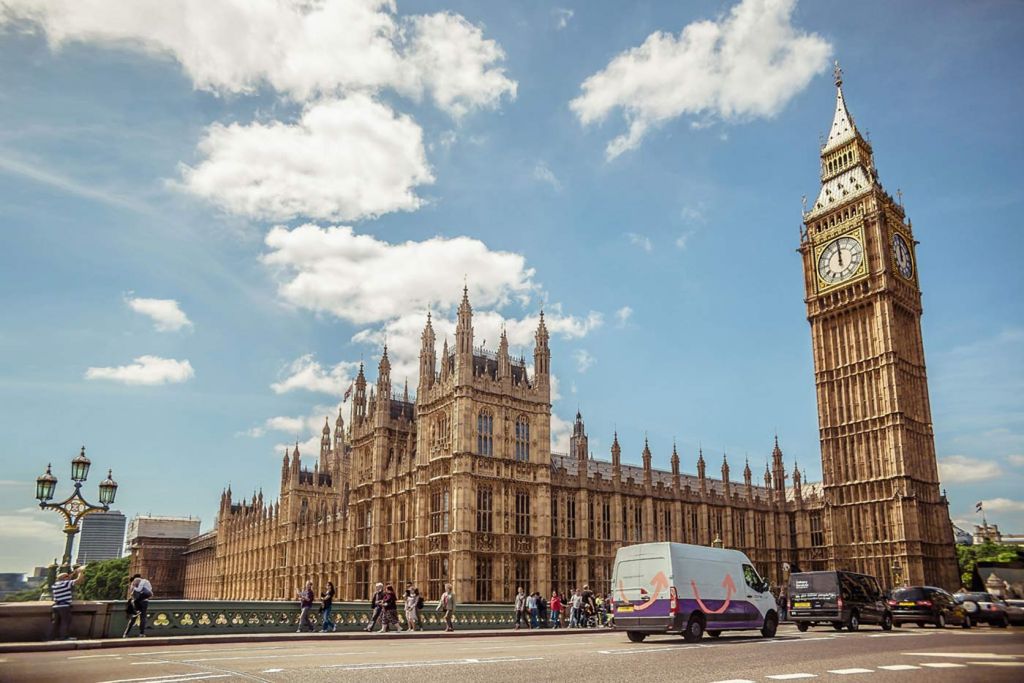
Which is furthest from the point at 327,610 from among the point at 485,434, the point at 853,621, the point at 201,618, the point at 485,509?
the point at 485,434

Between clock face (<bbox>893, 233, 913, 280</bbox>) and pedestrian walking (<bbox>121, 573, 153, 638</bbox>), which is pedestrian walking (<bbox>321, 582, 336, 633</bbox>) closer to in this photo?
pedestrian walking (<bbox>121, 573, 153, 638</bbox>)

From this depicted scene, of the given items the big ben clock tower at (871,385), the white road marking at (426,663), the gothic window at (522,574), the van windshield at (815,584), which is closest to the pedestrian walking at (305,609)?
the white road marking at (426,663)

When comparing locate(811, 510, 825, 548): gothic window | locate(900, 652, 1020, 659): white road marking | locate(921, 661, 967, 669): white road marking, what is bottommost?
locate(900, 652, 1020, 659): white road marking

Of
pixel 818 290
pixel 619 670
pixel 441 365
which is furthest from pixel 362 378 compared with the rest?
pixel 619 670

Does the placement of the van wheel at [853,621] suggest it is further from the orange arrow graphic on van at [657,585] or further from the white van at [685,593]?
the orange arrow graphic on van at [657,585]

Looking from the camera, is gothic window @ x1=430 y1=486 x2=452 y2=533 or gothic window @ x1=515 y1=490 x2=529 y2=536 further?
gothic window @ x1=515 y1=490 x2=529 y2=536

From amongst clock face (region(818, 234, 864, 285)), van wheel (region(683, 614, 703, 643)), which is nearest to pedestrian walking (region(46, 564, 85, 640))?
van wheel (region(683, 614, 703, 643))

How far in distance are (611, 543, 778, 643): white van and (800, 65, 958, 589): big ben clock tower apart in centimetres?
4305

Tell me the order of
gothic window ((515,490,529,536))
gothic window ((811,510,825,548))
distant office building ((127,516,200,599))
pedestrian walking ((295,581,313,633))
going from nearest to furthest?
pedestrian walking ((295,581,313,633)), gothic window ((515,490,529,536)), gothic window ((811,510,825,548)), distant office building ((127,516,200,599))

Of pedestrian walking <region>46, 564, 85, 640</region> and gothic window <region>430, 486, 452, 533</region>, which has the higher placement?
gothic window <region>430, 486, 452, 533</region>

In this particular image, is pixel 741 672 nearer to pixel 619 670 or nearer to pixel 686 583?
pixel 619 670

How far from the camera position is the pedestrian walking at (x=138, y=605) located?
22500 mm

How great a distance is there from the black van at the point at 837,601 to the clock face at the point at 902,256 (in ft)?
152

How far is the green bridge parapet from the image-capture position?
20.5 m
